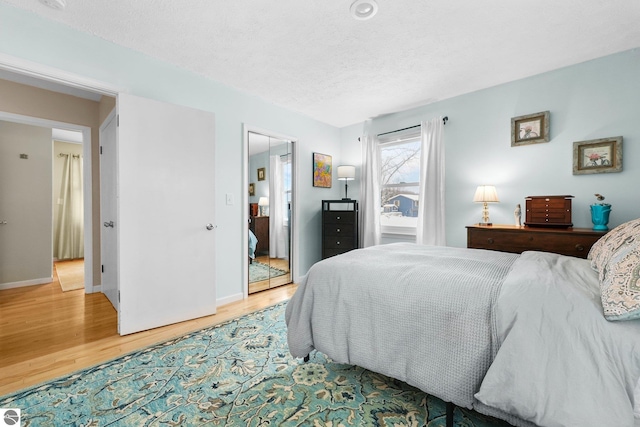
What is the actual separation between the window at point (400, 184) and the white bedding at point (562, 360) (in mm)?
2932

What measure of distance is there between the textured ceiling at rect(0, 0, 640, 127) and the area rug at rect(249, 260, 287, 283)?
2210 mm

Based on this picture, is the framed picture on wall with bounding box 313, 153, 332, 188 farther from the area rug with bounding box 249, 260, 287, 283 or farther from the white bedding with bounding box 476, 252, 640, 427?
the white bedding with bounding box 476, 252, 640, 427

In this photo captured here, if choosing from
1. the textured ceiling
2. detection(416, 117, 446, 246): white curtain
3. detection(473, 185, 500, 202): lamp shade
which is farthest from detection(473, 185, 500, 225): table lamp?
the textured ceiling

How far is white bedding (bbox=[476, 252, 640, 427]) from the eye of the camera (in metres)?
0.87

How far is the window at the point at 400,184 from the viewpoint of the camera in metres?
4.02

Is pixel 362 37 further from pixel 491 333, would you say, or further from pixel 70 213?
pixel 70 213

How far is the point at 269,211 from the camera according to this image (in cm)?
377

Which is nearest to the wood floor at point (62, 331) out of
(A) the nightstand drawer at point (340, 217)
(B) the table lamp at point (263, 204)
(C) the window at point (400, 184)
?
(B) the table lamp at point (263, 204)

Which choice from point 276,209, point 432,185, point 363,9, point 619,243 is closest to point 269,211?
point 276,209

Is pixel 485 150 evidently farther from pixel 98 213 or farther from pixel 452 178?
pixel 98 213

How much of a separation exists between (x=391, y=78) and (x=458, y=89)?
0.94 m

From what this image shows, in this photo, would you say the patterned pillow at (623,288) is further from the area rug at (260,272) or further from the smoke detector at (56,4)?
the smoke detector at (56,4)

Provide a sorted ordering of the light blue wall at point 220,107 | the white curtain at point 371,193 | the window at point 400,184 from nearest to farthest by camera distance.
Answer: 1. the light blue wall at point 220,107
2. the window at point 400,184
3. the white curtain at point 371,193

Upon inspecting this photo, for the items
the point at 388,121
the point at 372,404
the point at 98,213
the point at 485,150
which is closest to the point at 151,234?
the point at 98,213
